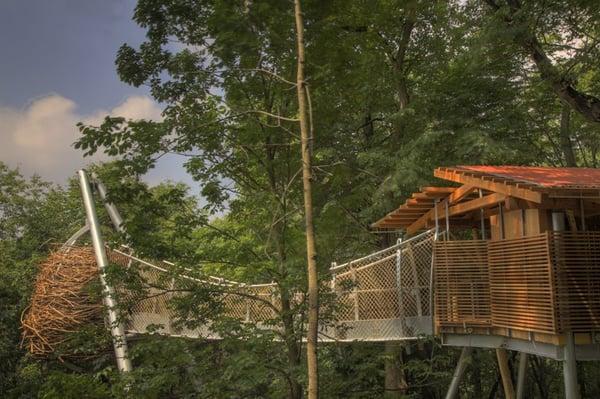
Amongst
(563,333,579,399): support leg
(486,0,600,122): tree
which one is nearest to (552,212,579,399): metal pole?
(563,333,579,399): support leg

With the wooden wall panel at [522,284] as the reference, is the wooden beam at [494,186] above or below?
above

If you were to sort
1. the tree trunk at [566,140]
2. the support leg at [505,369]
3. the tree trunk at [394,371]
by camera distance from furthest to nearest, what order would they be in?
1. the tree trunk at [566,140]
2. the tree trunk at [394,371]
3. the support leg at [505,369]

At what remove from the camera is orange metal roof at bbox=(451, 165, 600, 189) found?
4.75 m

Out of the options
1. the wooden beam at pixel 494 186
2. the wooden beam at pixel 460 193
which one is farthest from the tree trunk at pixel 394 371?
the wooden beam at pixel 494 186

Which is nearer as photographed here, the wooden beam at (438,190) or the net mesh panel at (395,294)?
the wooden beam at (438,190)

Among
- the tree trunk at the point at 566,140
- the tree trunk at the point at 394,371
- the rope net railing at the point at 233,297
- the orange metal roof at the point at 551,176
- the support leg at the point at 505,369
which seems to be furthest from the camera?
the tree trunk at the point at 566,140

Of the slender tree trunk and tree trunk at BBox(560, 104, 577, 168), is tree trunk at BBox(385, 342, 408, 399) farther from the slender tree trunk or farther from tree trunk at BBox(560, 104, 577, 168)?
tree trunk at BBox(560, 104, 577, 168)

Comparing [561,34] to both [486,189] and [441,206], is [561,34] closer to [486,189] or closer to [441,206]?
[441,206]

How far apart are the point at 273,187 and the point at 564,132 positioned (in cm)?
772

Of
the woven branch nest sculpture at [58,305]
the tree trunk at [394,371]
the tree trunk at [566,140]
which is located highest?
the tree trunk at [566,140]

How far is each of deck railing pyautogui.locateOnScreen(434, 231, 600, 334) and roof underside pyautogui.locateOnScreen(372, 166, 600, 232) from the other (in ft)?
1.54

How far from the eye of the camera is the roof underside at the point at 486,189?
4.68 m

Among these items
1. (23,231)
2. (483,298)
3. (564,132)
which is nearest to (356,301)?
(483,298)

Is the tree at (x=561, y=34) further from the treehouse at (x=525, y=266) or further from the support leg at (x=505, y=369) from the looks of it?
the support leg at (x=505, y=369)
